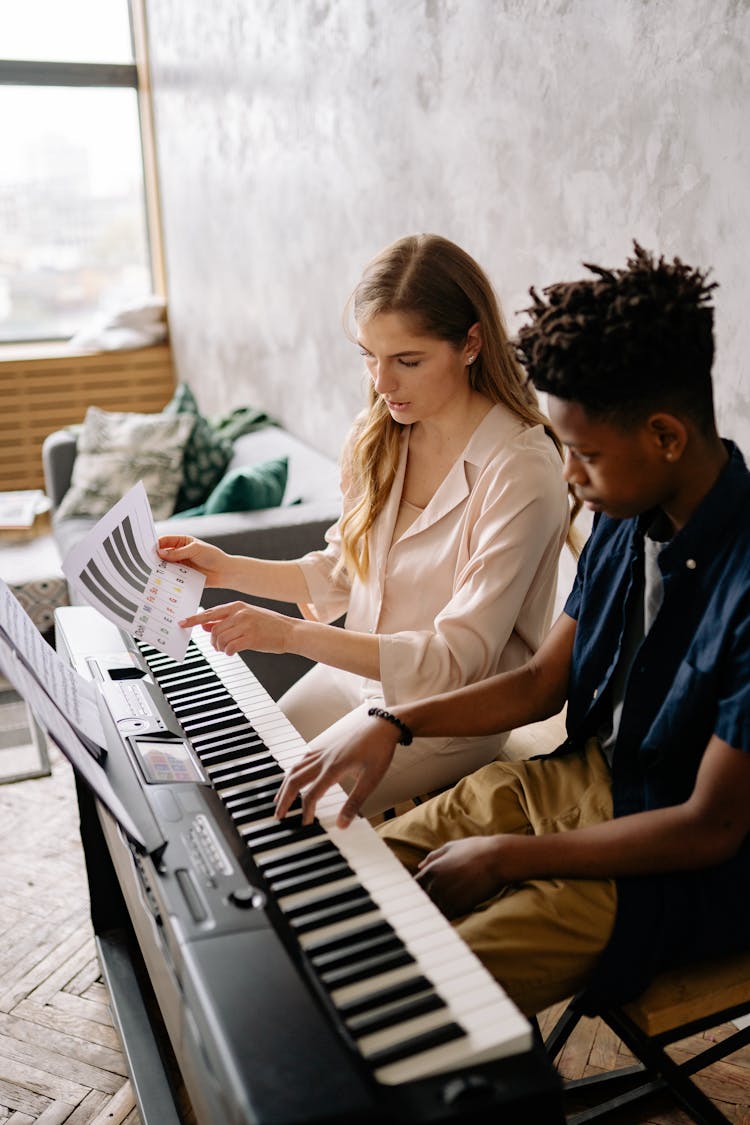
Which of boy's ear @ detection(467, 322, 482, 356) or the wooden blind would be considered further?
the wooden blind

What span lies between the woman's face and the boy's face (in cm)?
53

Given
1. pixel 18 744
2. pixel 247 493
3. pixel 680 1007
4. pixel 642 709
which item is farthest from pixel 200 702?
pixel 18 744

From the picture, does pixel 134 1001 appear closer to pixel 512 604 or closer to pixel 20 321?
pixel 512 604

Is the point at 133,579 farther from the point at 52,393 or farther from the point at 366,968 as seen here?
the point at 52,393

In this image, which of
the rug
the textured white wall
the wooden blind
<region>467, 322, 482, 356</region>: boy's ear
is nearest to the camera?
<region>467, 322, 482, 356</region>: boy's ear

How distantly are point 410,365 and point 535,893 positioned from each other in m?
0.89

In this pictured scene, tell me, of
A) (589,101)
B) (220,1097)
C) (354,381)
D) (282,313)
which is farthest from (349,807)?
(282,313)

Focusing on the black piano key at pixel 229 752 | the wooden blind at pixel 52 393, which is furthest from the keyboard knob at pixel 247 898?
the wooden blind at pixel 52 393

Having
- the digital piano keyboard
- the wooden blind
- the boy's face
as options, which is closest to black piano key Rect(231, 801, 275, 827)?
the digital piano keyboard

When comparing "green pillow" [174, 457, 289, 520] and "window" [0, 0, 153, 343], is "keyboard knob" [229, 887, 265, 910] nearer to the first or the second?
"green pillow" [174, 457, 289, 520]

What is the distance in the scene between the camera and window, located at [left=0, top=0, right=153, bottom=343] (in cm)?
605

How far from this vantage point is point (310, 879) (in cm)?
116

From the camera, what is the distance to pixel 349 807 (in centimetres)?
125

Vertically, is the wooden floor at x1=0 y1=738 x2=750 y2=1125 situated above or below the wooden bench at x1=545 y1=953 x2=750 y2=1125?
below
